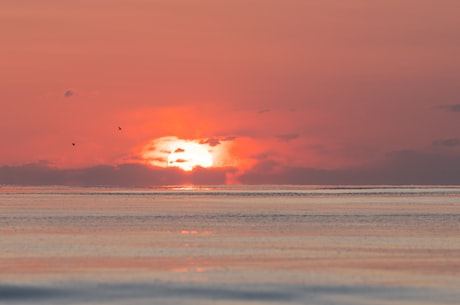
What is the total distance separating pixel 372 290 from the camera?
47.1 metres

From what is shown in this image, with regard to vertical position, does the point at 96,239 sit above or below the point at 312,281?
above

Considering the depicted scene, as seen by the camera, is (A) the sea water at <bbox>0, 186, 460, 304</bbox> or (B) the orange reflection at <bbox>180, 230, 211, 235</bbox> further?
(B) the orange reflection at <bbox>180, 230, 211, 235</bbox>

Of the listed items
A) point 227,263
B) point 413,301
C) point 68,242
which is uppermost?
point 68,242

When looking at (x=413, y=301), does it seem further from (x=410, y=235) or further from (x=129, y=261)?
(x=410, y=235)

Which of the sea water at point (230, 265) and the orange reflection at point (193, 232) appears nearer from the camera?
the sea water at point (230, 265)

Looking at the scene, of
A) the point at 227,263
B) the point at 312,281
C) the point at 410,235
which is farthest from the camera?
the point at 410,235

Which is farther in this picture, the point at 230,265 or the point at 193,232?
the point at 193,232

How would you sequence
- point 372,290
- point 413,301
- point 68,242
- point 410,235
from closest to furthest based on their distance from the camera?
point 413,301, point 372,290, point 68,242, point 410,235

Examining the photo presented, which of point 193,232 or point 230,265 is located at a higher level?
point 193,232

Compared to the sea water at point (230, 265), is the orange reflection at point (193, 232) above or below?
above

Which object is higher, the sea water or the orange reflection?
the orange reflection

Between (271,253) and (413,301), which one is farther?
(271,253)

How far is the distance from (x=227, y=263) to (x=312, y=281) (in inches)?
407

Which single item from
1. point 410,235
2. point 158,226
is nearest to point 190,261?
point 410,235
